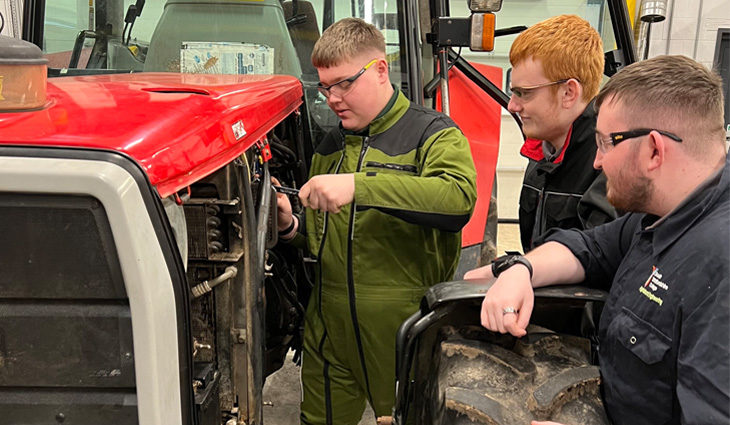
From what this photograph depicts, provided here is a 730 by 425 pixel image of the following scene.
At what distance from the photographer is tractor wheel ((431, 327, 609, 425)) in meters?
1.30

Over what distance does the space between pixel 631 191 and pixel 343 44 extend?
3.53 ft

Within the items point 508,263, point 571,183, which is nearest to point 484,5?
point 571,183

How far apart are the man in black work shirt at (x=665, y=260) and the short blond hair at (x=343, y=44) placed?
2.83ft

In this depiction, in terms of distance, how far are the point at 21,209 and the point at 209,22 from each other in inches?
62.0

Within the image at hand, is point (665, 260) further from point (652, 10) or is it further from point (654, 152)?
point (652, 10)

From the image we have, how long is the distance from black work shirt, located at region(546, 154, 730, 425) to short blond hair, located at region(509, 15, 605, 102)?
25.3 inches

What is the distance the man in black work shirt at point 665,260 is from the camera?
1.05 metres

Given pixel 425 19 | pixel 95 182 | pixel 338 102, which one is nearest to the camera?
pixel 95 182

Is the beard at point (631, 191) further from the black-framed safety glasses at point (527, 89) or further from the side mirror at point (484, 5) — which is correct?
the side mirror at point (484, 5)

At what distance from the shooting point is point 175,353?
115 cm

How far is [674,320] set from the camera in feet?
3.71

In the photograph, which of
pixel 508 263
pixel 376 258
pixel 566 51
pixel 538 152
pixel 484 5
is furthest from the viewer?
pixel 484 5

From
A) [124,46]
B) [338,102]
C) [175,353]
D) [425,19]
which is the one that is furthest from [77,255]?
[425,19]

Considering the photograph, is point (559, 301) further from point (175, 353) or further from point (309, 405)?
point (309, 405)
